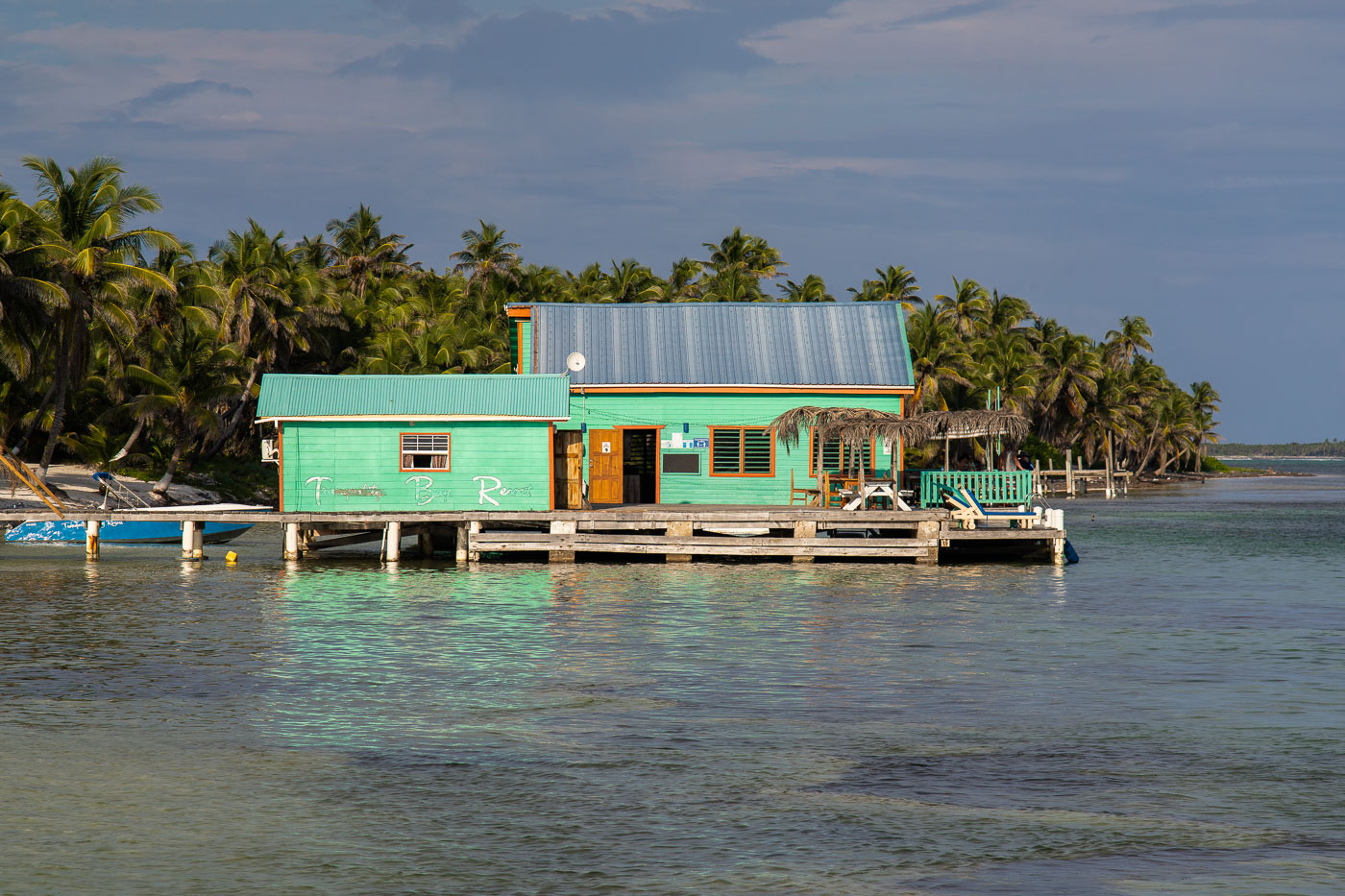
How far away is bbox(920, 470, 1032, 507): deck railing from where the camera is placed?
3153 cm

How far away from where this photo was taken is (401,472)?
2986cm

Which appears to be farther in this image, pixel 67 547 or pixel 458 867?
pixel 67 547

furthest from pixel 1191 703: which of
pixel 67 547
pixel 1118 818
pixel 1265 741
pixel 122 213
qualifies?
pixel 122 213

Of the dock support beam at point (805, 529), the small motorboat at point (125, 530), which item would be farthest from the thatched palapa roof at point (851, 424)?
the small motorboat at point (125, 530)

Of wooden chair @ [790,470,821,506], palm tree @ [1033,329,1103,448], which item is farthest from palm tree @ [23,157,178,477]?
palm tree @ [1033,329,1103,448]

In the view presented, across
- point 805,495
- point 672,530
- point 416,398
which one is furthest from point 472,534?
point 805,495

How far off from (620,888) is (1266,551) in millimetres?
36431

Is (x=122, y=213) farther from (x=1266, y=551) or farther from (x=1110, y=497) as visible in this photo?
(x=1110, y=497)

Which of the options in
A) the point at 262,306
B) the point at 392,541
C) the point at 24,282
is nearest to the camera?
the point at 392,541

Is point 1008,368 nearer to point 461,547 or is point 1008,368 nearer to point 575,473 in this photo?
point 575,473

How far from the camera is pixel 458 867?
343 inches

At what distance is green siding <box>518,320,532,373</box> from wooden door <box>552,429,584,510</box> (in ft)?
15.9

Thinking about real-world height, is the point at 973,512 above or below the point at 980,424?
below

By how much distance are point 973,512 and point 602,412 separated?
9.75 meters
